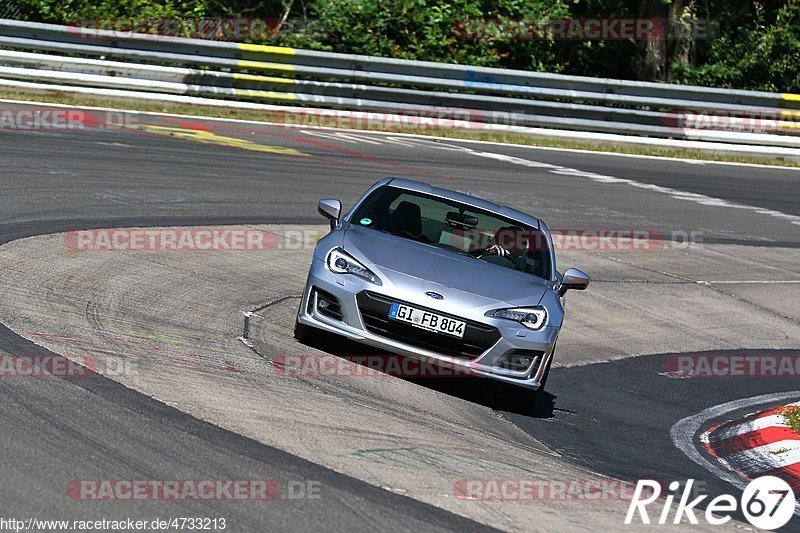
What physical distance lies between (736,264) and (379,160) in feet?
17.4

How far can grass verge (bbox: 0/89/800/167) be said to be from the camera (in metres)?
18.7

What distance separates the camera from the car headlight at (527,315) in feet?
26.7

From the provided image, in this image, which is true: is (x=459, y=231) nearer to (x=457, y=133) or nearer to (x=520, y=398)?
(x=520, y=398)

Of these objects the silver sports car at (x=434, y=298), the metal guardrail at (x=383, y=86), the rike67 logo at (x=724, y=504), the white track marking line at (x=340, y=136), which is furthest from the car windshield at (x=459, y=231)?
the metal guardrail at (x=383, y=86)

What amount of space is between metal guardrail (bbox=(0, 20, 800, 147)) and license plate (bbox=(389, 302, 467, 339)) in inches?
495

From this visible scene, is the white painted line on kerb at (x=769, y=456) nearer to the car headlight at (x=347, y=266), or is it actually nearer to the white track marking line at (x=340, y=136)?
the car headlight at (x=347, y=266)

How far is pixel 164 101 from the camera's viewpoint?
19.4m

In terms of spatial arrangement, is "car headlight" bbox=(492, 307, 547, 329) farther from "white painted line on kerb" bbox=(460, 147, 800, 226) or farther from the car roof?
"white painted line on kerb" bbox=(460, 147, 800, 226)

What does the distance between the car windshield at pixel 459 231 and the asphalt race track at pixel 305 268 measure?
105 cm

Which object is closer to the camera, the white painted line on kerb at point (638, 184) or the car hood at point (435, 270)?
the car hood at point (435, 270)

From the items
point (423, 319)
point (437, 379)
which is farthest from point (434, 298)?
point (437, 379)

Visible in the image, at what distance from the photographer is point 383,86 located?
70.0ft

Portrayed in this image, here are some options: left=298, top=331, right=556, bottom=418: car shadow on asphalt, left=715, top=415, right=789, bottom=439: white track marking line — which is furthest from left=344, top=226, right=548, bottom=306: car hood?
left=715, top=415, right=789, bottom=439: white track marking line

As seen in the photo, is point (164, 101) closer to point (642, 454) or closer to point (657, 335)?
point (657, 335)
